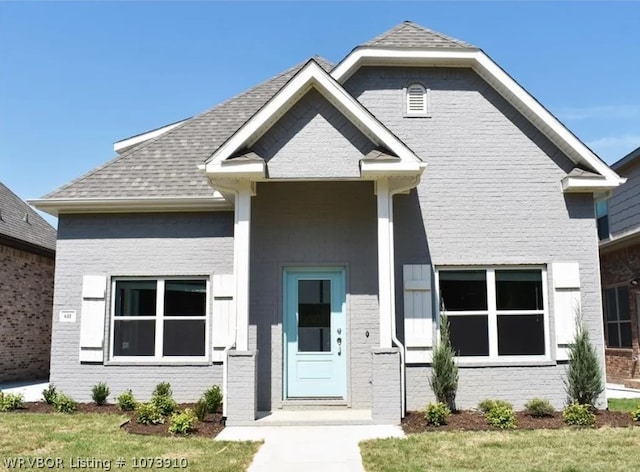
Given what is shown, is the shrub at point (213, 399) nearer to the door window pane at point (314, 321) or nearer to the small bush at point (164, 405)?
the small bush at point (164, 405)

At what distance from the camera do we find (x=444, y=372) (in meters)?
10.6

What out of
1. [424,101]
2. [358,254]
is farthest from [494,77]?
[358,254]

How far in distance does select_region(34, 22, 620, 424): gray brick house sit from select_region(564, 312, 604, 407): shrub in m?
0.39

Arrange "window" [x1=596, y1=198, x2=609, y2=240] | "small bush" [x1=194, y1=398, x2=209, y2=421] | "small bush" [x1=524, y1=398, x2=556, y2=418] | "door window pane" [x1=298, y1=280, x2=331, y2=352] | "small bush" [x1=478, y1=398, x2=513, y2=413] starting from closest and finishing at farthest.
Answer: "small bush" [x1=194, y1=398, x2=209, y2=421], "small bush" [x1=478, y1=398, x2=513, y2=413], "small bush" [x1=524, y1=398, x2=556, y2=418], "door window pane" [x1=298, y1=280, x2=331, y2=352], "window" [x1=596, y1=198, x2=609, y2=240]

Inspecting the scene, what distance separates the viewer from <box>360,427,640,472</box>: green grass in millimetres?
7078

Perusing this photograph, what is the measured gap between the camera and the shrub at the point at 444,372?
10555mm

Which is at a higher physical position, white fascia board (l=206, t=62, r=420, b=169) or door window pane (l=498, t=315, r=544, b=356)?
white fascia board (l=206, t=62, r=420, b=169)

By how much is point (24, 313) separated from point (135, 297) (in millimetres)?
6587

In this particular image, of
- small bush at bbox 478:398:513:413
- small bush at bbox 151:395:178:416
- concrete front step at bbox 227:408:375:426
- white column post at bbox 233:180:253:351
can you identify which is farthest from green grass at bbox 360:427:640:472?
small bush at bbox 151:395:178:416

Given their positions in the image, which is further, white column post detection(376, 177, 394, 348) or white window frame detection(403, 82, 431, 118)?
white window frame detection(403, 82, 431, 118)

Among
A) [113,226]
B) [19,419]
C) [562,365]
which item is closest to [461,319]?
[562,365]

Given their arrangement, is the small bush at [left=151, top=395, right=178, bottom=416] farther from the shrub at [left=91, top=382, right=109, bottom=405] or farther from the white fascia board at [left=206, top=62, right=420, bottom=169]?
the white fascia board at [left=206, top=62, right=420, bottom=169]

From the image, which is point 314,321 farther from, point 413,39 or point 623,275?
point 623,275

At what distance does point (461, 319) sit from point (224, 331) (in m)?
4.31
